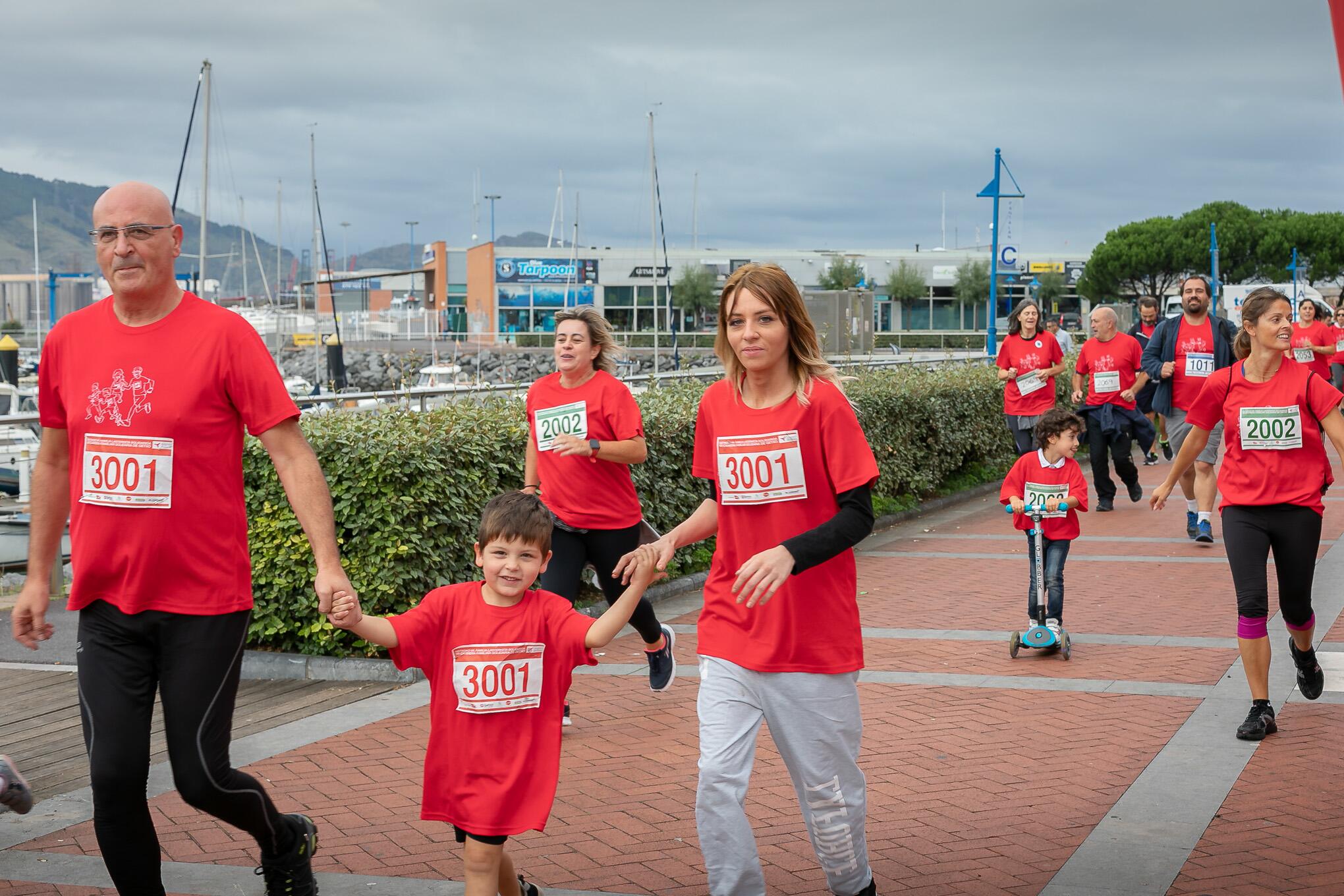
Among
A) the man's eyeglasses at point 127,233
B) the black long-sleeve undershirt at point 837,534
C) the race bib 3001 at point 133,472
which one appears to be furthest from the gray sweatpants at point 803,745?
the man's eyeglasses at point 127,233

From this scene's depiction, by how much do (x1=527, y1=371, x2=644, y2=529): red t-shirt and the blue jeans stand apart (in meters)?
2.59

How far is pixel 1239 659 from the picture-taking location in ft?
25.9

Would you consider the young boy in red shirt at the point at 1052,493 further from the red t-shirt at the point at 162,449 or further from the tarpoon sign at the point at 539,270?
the tarpoon sign at the point at 539,270

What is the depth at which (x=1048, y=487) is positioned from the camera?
7.98 metres

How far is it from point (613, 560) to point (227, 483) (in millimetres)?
2947

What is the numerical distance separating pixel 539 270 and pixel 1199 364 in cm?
7837

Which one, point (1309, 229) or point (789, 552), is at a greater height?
point (1309, 229)

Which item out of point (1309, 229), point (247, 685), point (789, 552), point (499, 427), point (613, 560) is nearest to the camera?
point (789, 552)

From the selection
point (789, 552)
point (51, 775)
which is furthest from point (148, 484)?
point (51, 775)

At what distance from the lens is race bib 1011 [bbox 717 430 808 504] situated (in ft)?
12.6

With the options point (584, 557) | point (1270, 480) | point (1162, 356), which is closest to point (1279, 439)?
point (1270, 480)

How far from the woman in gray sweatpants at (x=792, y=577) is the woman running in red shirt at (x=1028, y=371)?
10503mm

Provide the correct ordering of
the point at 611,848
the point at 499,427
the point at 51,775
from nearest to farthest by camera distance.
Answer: the point at 611,848, the point at 51,775, the point at 499,427

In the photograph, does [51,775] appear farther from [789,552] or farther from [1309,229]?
[1309,229]
